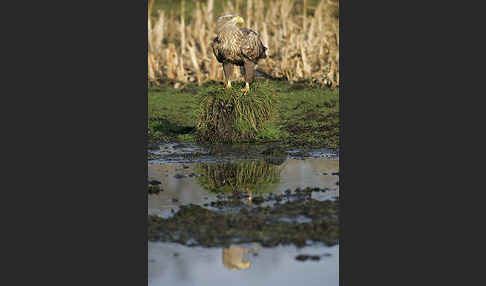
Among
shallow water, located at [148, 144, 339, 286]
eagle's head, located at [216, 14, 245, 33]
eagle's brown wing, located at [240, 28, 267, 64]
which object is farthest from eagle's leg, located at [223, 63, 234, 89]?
shallow water, located at [148, 144, 339, 286]

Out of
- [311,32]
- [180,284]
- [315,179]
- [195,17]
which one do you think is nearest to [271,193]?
[315,179]

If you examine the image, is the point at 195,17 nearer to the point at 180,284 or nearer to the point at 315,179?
the point at 315,179

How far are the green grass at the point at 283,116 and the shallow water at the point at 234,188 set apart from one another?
100 centimetres

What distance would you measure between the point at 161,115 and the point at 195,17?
37.2 feet

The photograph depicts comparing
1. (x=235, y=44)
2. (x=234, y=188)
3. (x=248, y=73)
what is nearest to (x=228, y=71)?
(x=248, y=73)

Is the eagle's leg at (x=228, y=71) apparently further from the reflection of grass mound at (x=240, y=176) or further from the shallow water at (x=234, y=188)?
the reflection of grass mound at (x=240, y=176)

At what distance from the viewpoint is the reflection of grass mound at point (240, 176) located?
11016 mm

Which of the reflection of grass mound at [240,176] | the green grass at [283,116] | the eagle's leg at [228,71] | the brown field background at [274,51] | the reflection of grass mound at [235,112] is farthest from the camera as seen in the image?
the brown field background at [274,51]

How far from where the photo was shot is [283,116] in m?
18.2

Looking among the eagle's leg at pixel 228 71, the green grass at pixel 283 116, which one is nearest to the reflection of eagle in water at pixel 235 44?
the eagle's leg at pixel 228 71

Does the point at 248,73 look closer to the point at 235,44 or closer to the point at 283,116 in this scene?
the point at 235,44

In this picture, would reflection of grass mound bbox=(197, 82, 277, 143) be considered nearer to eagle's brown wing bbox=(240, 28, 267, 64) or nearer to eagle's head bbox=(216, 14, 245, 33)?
eagle's brown wing bbox=(240, 28, 267, 64)

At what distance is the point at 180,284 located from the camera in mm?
7227

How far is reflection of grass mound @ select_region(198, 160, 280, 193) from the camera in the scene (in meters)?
11.0
